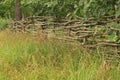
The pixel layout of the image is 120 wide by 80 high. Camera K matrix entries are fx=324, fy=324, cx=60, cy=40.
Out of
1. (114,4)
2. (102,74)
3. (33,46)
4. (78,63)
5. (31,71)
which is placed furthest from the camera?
(33,46)

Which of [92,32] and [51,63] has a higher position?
[92,32]

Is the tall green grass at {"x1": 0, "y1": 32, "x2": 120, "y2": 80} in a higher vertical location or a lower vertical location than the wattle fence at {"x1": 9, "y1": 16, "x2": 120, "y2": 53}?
lower

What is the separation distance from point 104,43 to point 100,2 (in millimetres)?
844

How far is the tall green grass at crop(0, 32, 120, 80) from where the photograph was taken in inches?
157

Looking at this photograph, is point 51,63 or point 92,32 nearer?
point 51,63

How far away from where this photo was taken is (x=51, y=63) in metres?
4.66

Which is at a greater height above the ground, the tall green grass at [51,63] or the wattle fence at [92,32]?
the wattle fence at [92,32]

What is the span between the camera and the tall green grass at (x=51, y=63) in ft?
13.1

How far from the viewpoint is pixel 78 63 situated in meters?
4.59

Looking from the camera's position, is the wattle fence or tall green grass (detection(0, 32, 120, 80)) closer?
tall green grass (detection(0, 32, 120, 80))

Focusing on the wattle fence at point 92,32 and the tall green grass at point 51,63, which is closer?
the tall green grass at point 51,63

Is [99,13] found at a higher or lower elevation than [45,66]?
higher

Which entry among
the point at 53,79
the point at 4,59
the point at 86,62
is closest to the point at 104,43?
the point at 86,62

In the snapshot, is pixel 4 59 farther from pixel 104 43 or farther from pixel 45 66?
pixel 104 43
